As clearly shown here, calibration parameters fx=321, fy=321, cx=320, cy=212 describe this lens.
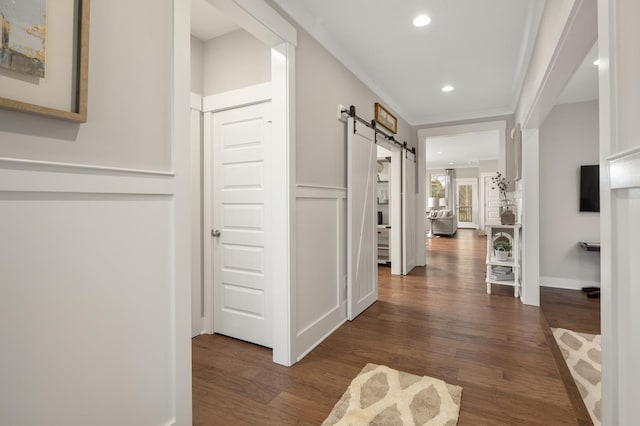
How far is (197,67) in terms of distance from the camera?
2.76m

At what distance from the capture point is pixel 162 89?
1370 mm

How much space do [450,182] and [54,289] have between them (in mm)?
13671

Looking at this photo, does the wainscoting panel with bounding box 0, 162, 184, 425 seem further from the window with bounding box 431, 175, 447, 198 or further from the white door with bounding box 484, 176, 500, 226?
the window with bounding box 431, 175, 447, 198

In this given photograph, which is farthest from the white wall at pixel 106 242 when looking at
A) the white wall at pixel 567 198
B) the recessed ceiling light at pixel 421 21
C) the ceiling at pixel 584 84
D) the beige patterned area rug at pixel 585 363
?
the white wall at pixel 567 198

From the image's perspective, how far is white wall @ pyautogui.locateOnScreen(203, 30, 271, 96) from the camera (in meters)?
2.54

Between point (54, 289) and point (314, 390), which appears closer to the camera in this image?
point (54, 289)

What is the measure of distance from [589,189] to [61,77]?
5.22m

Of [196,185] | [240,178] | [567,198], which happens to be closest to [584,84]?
[567,198]

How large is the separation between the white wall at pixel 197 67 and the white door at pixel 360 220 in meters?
1.38

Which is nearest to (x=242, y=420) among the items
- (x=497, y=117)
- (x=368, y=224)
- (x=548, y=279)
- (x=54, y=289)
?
(x=54, y=289)

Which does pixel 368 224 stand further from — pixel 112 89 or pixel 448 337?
pixel 112 89

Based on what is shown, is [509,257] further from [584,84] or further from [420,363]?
[420,363]

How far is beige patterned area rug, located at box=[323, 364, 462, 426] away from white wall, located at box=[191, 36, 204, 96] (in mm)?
2602

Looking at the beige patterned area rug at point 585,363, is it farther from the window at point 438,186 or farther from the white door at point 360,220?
the window at point 438,186
